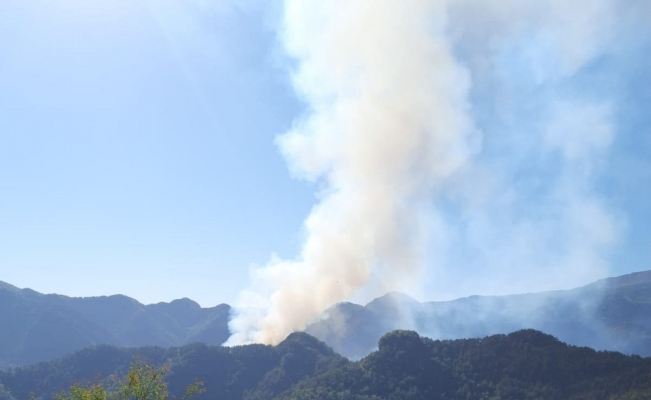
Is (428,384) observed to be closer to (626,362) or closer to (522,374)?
(522,374)

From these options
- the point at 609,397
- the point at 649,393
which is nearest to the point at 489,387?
the point at 609,397

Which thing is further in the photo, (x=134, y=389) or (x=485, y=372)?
(x=485, y=372)

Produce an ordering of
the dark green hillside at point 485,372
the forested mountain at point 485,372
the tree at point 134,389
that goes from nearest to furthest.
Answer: the tree at point 134,389
the forested mountain at point 485,372
the dark green hillside at point 485,372

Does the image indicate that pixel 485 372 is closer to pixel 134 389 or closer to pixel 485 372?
pixel 485 372

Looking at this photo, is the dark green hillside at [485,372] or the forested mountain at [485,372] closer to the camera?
the forested mountain at [485,372]

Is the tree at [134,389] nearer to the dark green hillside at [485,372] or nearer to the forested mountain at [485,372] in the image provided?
the forested mountain at [485,372]

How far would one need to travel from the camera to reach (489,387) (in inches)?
6161

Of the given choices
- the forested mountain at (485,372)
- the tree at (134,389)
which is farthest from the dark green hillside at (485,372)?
the tree at (134,389)

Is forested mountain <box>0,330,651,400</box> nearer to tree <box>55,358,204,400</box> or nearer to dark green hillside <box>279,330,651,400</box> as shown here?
dark green hillside <box>279,330,651,400</box>

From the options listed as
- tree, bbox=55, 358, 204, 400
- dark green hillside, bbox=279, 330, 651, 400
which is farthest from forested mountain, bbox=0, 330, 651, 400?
tree, bbox=55, 358, 204, 400

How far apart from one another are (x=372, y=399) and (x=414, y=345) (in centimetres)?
3737

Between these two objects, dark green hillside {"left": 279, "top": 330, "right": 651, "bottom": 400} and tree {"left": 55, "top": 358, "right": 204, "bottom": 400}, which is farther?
dark green hillside {"left": 279, "top": 330, "right": 651, "bottom": 400}

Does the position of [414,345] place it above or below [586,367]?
above

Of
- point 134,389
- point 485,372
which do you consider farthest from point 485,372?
point 134,389
